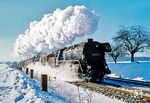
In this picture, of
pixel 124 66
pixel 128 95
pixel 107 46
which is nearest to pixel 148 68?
pixel 124 66

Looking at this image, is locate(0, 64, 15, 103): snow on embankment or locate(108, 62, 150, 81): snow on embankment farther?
locate(108, 62, 150, 81): snow on embankment

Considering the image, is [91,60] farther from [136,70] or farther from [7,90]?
[136,70]

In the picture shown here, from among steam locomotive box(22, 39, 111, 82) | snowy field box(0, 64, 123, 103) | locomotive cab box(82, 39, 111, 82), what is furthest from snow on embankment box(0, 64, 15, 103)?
locomotive cab box(82, 39, 111, 82)

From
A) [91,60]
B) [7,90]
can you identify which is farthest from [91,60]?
[7,90]

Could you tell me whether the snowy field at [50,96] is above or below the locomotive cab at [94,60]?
below

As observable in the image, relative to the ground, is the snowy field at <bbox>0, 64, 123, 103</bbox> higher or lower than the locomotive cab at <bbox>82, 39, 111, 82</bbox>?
lower

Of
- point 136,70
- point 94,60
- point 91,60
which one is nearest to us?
point 91,60

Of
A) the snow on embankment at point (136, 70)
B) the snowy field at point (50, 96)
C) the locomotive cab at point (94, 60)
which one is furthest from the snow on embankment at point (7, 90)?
the snow on embankment at point (136, 70)

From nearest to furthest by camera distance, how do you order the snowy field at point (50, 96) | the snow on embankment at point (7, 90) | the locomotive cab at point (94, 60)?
the snowy field at point (50, 96) → the snow on embankment at point (7, 90) → the locomotive cab at point (94, 60)

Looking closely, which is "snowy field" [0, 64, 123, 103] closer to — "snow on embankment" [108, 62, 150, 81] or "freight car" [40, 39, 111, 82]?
"freight car" [40, 39, 111, 82]

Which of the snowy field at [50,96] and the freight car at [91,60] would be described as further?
the freight car at [91,60]

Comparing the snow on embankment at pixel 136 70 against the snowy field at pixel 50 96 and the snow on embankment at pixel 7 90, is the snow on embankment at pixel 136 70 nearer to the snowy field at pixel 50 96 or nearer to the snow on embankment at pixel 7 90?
the snow on embankment at pixel 7 90

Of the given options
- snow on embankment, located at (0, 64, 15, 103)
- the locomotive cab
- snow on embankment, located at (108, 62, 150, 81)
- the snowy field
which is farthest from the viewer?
snow on embankment, located at (108, 62, 150, 81)

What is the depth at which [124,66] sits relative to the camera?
170ft
